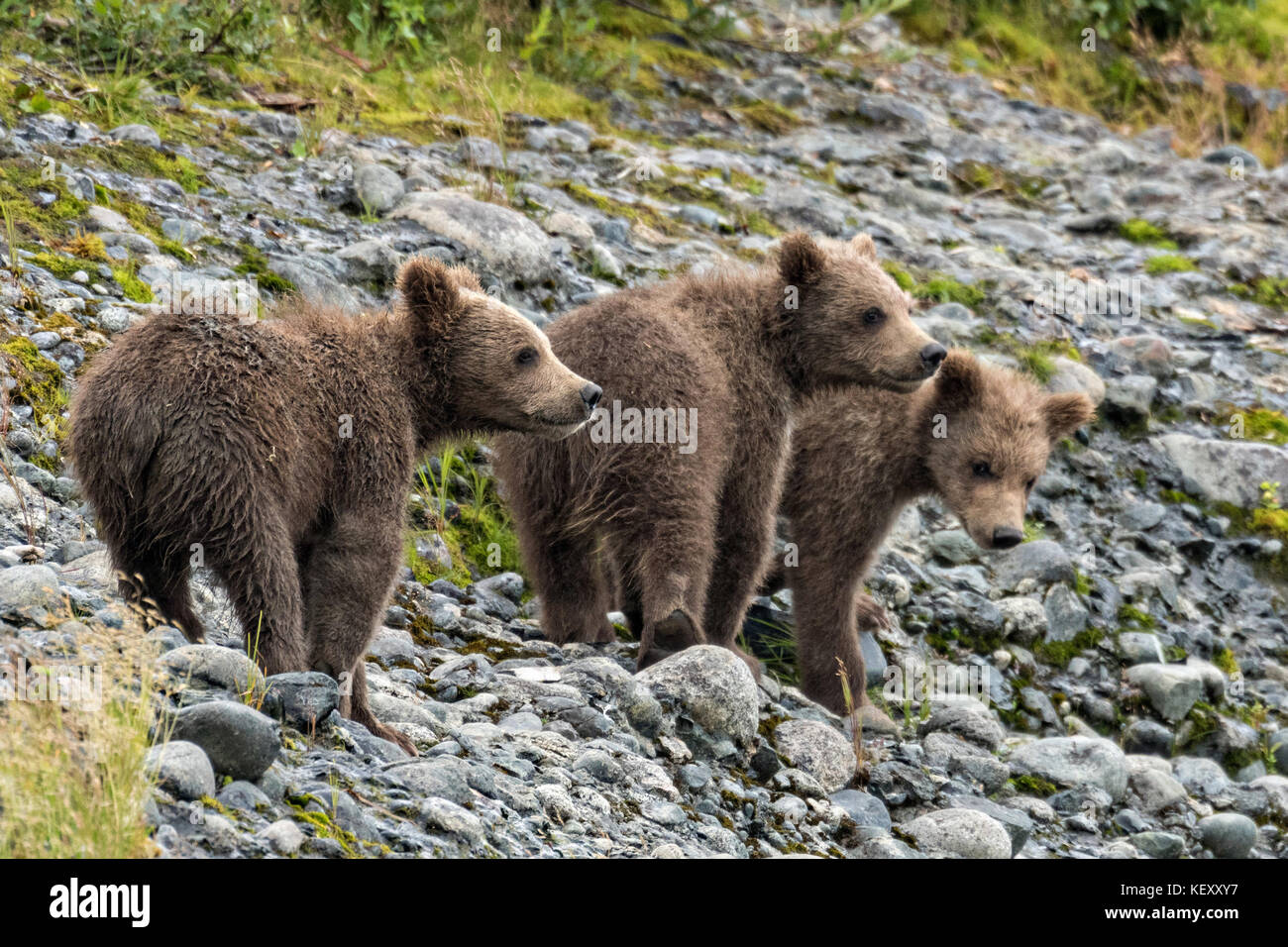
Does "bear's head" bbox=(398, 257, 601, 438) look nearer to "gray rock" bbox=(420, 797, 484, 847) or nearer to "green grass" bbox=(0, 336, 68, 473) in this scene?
"green grass" bbox=(0, 336, 68, 473)

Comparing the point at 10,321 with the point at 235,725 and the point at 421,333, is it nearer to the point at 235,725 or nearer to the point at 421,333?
the point at 421,333

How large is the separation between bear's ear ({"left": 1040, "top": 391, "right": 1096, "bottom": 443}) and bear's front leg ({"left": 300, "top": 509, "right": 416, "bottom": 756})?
428cm

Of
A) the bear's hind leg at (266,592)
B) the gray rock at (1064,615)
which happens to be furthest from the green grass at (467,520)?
the gray rock at (1064,615)

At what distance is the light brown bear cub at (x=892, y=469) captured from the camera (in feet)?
24.9

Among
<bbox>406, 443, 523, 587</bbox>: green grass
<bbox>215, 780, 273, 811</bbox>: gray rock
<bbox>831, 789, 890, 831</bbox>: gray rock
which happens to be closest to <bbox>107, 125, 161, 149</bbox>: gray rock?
<bbox>406, 443, 523, 587</bbox>: green grass

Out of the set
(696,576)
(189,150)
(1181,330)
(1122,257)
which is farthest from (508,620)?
(1122,257)

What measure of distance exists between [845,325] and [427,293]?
8.54ft

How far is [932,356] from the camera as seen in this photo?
745 cm

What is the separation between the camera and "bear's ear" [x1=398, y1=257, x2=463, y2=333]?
19.1 feet

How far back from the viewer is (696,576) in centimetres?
644

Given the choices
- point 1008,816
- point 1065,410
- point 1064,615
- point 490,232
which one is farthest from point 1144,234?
point 1008,816

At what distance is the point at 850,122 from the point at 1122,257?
2845 mm

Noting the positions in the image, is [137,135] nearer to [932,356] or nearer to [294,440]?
[294,440]

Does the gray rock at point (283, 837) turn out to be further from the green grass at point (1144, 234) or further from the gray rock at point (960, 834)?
the green grass at point (1144, 234)
